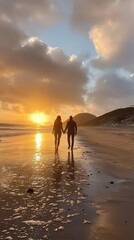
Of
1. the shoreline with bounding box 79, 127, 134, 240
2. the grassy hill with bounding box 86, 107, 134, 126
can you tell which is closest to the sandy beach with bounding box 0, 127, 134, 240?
the shoreline with bounding box 79, 127, 134, 240

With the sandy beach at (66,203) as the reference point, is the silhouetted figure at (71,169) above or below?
above

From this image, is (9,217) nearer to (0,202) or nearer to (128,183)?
(0,202)

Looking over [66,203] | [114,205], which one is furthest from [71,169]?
[114,205]

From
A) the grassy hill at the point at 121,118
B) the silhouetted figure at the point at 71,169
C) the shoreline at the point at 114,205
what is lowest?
the shoreline at the point at 114,205

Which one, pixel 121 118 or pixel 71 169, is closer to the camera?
pixel 71 169

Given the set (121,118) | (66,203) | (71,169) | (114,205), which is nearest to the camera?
(114,205)

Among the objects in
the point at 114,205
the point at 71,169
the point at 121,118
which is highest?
the point at 121,118

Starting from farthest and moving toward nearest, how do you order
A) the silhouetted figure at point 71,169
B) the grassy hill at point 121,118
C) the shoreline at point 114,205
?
the grassy hill at point 121,118, the silhouetted figure at point 71,169, the shoreline at point 114,205

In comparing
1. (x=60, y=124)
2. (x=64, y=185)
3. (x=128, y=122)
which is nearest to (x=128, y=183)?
(x=64, y=185)

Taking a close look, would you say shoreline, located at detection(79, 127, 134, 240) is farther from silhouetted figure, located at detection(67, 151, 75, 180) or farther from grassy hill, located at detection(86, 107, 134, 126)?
grassy hill, located at detection(86, 107, 134, 126)

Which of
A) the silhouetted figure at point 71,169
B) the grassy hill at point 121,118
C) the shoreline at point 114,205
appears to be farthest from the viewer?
the grassy hill at point 121,118

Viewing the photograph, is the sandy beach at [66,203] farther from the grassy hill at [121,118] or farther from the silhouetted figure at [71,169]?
the grassy hill at [121,118]

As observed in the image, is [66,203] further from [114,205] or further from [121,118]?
[121,118]

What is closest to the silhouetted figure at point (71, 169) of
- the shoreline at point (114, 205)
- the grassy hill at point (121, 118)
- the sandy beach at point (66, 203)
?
the sandy beach at point (66, 203)
